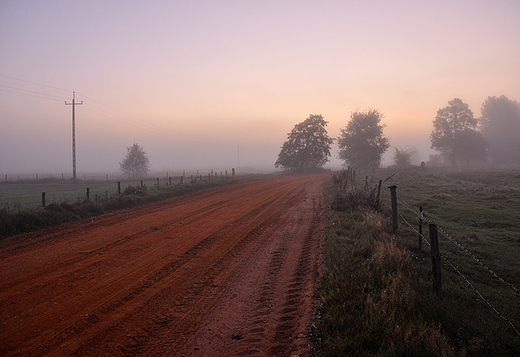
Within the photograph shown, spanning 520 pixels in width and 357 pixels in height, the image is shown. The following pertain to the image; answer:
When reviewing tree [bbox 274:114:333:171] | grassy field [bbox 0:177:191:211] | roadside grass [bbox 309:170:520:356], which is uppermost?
tree [bbox 274:114:333:171]

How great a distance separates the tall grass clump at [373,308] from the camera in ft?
15.0

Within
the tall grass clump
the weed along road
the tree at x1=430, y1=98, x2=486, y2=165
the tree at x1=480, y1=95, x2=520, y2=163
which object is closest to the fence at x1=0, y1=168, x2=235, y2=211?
the weed along road

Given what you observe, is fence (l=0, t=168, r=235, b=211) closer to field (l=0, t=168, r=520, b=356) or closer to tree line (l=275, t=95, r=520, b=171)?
field (l=0, t=168, r=520, b=356)

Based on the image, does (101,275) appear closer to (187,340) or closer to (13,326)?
(13,326)

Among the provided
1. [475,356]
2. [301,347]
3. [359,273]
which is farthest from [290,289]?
[475,356]

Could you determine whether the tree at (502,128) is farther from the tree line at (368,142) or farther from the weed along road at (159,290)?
the weed along road at (159,290)

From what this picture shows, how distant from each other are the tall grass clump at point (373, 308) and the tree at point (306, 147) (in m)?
59.0

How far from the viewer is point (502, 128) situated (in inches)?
3743

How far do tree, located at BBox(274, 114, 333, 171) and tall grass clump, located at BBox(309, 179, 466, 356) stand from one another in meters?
59.0

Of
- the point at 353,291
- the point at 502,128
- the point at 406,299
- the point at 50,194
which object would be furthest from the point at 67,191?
the point at 502,128

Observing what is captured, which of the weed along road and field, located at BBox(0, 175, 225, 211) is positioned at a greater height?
field, located at BBox(0, 175, 225, 211)

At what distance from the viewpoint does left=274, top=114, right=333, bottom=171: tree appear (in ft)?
224

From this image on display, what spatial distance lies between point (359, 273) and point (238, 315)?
106 inches

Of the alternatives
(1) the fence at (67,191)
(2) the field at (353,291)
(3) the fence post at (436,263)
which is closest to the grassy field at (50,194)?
(1) the fence at (67,191)
